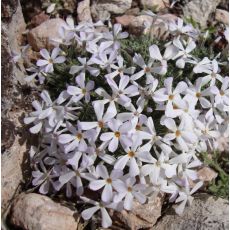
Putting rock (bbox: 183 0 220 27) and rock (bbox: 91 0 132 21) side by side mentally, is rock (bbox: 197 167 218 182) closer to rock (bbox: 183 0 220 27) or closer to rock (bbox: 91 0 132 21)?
rock (bbox: 183 0 220 27)

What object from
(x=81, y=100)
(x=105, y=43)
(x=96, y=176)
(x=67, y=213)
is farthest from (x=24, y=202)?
(x=105, y=43)

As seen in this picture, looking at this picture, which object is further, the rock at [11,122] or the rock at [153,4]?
the rock at [153,4]

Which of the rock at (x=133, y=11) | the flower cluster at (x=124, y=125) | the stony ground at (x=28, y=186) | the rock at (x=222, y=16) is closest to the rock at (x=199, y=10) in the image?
the rock at (x=222, y=16)

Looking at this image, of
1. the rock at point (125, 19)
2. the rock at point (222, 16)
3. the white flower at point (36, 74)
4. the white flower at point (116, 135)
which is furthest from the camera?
the rock at point (222, 16)

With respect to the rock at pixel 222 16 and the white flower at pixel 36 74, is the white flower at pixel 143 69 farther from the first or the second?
the rock at pixel 222 16

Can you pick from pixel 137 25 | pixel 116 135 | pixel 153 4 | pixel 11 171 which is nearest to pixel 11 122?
pixel 11 171

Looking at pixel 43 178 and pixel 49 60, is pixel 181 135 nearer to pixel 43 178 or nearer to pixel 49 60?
pixel 43 178

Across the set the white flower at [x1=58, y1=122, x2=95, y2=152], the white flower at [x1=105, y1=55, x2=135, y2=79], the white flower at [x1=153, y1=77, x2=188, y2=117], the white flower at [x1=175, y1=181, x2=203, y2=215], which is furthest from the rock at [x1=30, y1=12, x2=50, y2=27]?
the white flower at [x1=175, y1=181, x2=203, y2=215]
